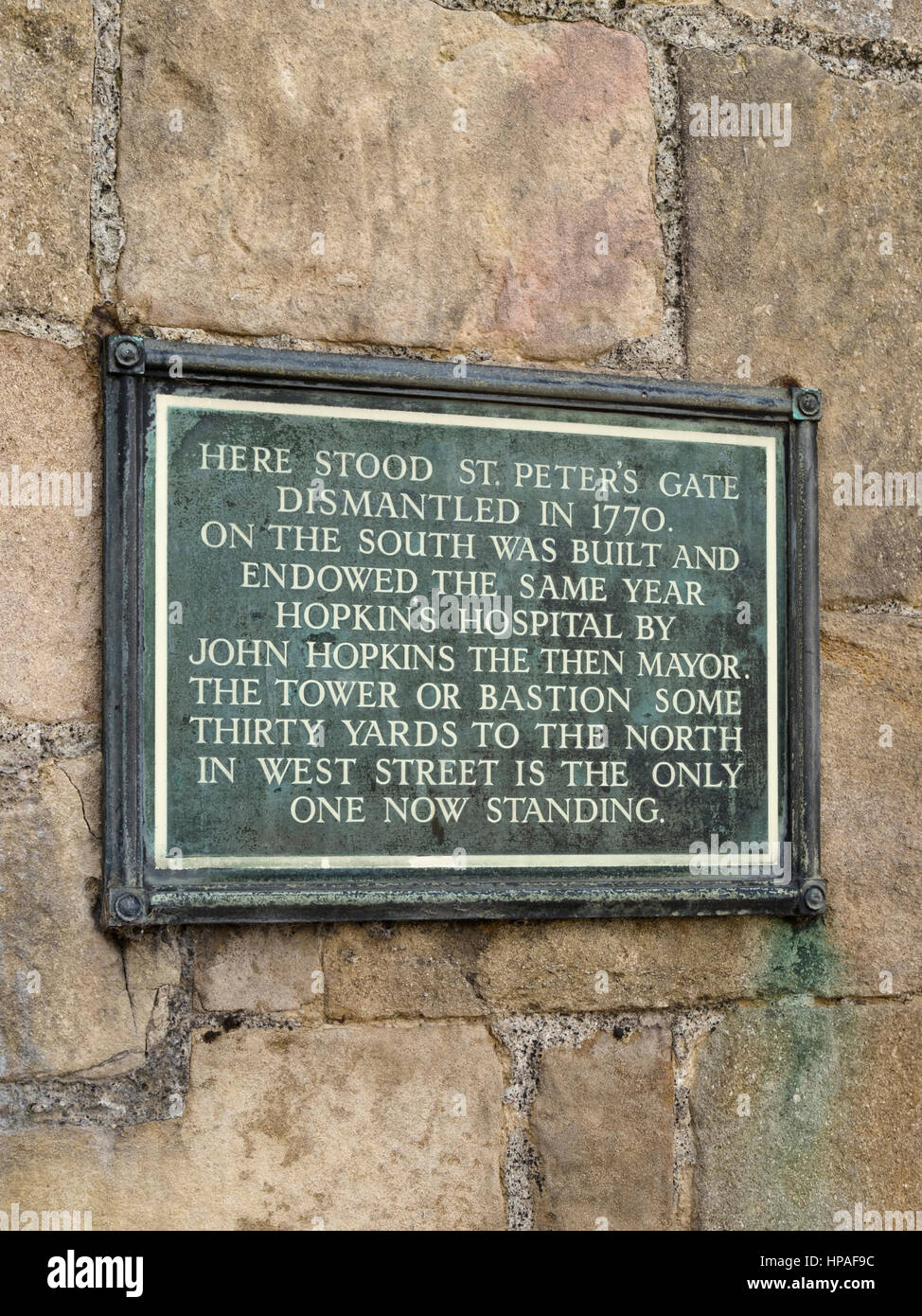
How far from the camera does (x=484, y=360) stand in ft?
6.77

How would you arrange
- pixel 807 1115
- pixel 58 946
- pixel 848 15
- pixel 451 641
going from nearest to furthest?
pixel 58 946 → pixel 451 641 → pixel 807 1115 → pixel 848 15

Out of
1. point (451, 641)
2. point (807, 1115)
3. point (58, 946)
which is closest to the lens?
point (58, 946)

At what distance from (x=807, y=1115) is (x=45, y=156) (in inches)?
69.8

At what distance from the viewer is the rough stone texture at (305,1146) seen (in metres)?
1.85

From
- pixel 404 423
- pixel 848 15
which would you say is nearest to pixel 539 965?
pixel 404 423

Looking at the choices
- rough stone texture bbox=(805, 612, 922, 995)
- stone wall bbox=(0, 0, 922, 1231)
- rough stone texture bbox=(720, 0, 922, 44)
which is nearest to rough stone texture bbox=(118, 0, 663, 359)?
stone wall bbox=(0, 0, 922, 1231)

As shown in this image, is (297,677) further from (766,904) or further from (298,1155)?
(766,904)

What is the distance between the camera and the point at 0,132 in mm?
1882

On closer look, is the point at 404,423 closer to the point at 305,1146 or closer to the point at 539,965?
the point at 539,965

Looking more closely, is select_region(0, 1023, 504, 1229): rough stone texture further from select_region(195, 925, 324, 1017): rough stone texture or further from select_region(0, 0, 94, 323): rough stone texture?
select_region(0, 0, 94, 323): rough stone texture

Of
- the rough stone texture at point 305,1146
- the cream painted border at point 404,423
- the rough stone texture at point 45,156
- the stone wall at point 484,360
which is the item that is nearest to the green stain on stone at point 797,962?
the stone wall at point 484,360

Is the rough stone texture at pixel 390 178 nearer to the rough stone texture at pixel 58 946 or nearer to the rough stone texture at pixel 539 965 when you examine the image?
the rough stone texture at pixel 58 946

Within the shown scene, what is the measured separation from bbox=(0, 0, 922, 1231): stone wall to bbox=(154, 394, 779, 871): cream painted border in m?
0.09

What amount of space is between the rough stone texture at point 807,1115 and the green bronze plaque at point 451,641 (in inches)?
8.0
